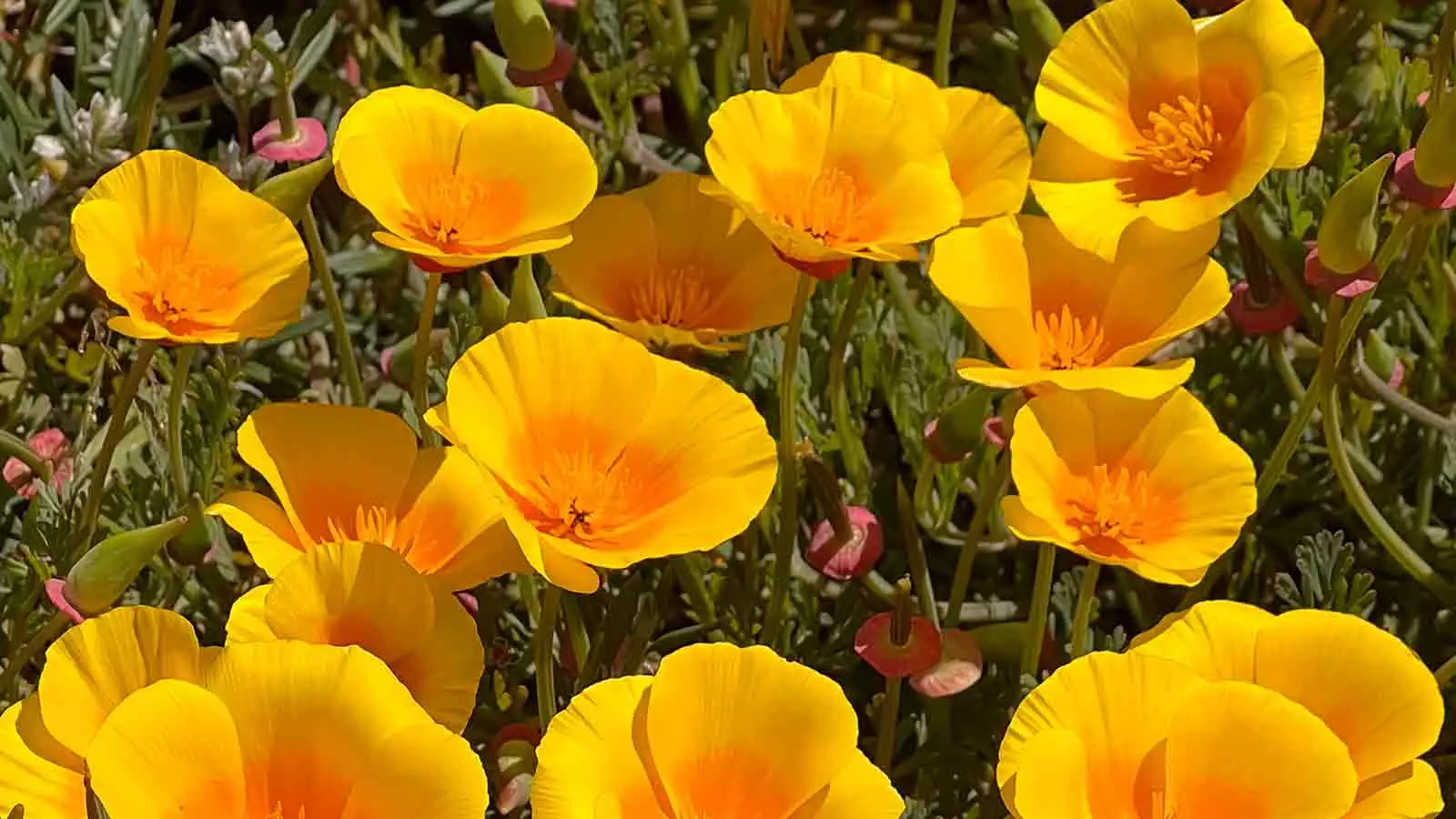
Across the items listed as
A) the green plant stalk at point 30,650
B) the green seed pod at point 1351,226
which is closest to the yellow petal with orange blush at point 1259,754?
the green seed pod at point 1351,226

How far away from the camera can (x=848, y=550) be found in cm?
Result: 158

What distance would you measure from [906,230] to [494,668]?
1.92ft

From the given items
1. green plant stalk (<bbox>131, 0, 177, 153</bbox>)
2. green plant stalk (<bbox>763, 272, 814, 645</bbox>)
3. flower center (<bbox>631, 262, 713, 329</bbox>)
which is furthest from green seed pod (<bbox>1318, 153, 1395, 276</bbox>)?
green plant stalk (<bbox>131, 0, 177, 153</bbox>)

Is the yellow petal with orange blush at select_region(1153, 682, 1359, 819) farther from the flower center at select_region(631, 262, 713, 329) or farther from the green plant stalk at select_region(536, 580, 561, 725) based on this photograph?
the flower center at select_region(631, 262, 713, 329)

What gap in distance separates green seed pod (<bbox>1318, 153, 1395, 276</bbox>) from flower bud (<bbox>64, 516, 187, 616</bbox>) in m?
0.92

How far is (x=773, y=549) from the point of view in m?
1.78

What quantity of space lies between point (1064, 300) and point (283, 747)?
0.76 m

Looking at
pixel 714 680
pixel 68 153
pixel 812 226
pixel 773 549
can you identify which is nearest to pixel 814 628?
pixel 773 549

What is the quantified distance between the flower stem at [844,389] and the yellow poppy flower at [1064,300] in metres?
0.14

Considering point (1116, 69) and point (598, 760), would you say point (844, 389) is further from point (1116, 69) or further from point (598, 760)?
point (598, 760)

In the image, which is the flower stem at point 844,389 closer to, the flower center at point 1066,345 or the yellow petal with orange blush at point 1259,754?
the flower center at point 1066,345

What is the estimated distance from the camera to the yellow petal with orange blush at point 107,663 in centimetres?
123

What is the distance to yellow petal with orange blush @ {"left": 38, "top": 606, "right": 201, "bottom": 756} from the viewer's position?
1226mm

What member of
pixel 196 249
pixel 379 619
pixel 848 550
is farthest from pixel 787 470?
pixel 196 249
